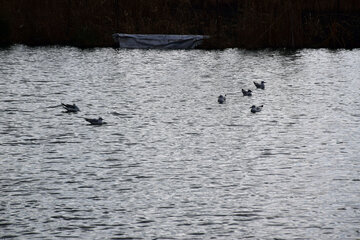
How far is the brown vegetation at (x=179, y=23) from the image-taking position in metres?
53.9

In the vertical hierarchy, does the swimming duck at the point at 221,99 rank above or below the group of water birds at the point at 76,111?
below

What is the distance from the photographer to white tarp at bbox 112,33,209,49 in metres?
55.6

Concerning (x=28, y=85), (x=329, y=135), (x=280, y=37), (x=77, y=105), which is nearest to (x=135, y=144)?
(x=329, y=135)

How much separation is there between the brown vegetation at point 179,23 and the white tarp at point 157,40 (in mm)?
Result: 928

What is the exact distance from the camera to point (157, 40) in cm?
5575

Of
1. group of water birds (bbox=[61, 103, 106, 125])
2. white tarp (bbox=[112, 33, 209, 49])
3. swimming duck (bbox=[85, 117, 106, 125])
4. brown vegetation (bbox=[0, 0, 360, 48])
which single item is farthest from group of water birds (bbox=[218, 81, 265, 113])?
white tarp (bbox=[112, 33, 209, 49])

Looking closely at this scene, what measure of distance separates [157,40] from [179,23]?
9.93 ft

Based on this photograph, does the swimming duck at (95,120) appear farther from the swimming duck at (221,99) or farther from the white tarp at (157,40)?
the white tarp at (157,40)

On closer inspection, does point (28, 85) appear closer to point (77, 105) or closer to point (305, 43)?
point (77, 105)

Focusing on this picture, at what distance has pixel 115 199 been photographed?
16.4 meters

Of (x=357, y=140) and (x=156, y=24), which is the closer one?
(x=357, y=140)

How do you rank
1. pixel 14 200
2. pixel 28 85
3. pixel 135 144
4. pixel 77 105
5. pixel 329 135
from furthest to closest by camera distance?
pixel 28 85 < pixel 77 105 < pixel 329 135 < pixel 135 144 < pixel 14 200

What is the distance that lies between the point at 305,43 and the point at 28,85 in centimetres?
2431

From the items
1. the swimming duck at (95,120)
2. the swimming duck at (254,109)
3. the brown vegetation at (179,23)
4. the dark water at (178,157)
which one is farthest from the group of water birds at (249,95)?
the brown vegetation at (179,23)
